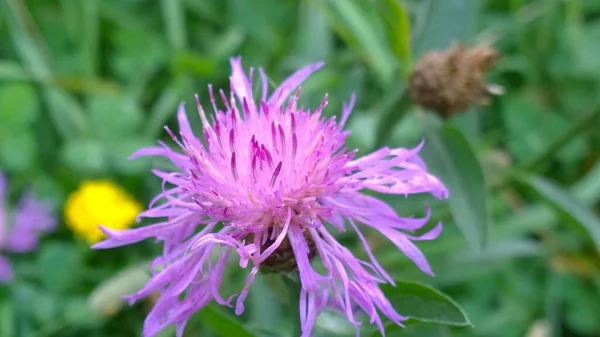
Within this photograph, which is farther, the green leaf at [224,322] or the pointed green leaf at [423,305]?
the green leaf at [224,322]

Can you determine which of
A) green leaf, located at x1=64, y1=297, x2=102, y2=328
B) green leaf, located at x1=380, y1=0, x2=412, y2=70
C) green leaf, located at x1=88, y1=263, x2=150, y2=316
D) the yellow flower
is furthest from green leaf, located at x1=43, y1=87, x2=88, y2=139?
green leaf, located at x1=380, y1=0, x2=412, y2=70

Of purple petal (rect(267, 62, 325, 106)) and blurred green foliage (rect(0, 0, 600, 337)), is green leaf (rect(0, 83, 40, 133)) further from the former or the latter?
purple petal (rect(267, 62, 325, 106))

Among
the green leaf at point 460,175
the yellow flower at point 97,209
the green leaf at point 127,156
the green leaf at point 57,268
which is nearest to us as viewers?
the green leaf at point 460,175

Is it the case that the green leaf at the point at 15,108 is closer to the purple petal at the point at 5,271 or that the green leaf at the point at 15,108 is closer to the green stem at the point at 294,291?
the purple petal at the point at 5,271

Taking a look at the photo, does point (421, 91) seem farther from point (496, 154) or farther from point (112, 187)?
point (112, 187)

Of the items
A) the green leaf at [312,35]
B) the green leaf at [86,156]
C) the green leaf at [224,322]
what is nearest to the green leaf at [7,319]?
the green leaf at [86,156]

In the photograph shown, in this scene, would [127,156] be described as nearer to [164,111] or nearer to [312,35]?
[164,111]

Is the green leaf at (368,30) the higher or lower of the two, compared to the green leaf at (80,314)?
higher
